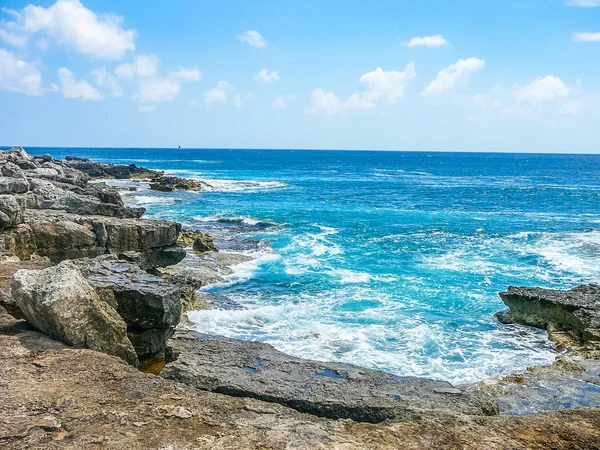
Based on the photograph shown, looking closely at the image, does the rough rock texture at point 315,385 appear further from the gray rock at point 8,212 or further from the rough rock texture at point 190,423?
the gray rock at point 8,212

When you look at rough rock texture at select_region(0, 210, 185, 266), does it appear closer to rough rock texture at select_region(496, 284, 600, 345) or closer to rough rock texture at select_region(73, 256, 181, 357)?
rough rock texture at select_region(73, 256, 181, 357)

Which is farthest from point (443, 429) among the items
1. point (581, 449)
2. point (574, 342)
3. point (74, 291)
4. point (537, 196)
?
point (537, 196)

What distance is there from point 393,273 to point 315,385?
17.8 meters

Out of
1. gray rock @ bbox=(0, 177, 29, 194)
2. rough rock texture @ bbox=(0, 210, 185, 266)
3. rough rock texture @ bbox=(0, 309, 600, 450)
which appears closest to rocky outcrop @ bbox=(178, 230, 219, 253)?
rough rock texture @ bbox=(0, 210, 185, 266)

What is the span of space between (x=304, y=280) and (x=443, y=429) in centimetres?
1783

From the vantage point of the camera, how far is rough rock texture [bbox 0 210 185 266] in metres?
16.9

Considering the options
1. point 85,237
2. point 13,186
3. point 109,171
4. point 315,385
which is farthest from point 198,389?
point 109,171

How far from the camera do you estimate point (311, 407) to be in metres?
7.91

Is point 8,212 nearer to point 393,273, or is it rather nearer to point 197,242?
point 197,242

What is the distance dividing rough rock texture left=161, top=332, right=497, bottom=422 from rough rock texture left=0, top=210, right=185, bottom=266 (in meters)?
9.04

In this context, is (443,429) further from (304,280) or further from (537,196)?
(537,196)

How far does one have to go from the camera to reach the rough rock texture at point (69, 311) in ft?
28.0

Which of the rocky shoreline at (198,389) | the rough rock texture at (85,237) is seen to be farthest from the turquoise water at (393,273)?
the rough rock texture at (85,237)

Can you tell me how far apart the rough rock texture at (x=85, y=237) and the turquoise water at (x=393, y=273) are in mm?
3507
